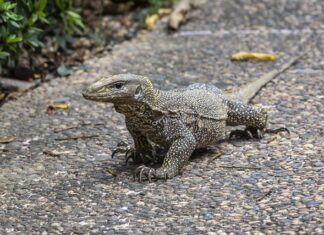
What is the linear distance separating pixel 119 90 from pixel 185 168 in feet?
2.81

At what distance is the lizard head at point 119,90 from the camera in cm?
544

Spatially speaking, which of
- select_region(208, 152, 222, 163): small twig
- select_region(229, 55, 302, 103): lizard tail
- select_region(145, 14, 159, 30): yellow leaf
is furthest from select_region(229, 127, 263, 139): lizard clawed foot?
select_region(145, 14, 159, 30): yellow leaf

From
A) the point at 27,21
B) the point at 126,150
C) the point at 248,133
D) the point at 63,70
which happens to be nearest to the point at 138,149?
the point at 126,150

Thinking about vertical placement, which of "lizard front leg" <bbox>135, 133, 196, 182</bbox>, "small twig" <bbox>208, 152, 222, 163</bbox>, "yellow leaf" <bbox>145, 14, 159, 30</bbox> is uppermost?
"yellow leaf" <bbox>145, 14, 159, 30</bbox>

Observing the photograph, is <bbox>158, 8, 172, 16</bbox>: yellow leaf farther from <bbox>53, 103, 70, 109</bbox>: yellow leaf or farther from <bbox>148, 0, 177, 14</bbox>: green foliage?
<bbox>53, 103, 70, 109</bbox>: yellow leaf

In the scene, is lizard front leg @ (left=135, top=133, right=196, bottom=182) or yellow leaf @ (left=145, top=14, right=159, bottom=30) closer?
lizard front leg @ (left=135, top=133, right=196, bottom=182)

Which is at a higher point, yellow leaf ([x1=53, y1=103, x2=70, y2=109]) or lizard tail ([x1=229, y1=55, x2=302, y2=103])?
lizard tail ([x1=229, y1=55, x2=302, y2=103])

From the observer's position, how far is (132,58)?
9.15 meters

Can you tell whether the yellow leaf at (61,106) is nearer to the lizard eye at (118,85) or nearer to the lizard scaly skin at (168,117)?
the lizard scaly skin at (168,117)

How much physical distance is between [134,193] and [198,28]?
5.08m

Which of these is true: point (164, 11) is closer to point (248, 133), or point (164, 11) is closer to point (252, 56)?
point (252, 56)

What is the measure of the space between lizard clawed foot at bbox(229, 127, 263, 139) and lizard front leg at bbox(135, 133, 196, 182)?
2.58 ft

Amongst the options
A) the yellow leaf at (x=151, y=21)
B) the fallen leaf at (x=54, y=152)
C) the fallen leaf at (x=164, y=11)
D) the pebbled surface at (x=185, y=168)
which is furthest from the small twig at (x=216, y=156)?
the fallen leaf at (x=164, y=11)

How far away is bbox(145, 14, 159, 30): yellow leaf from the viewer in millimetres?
10305
